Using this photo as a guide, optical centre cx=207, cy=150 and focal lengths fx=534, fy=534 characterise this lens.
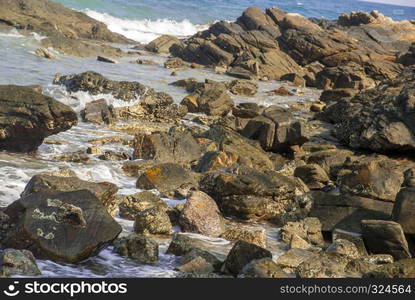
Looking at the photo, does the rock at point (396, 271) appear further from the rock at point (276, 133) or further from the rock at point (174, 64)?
the rock at point (174, 64)

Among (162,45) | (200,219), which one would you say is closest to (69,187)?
(200,219)

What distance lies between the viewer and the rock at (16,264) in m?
6.10

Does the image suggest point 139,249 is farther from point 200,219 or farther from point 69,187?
point 69,187

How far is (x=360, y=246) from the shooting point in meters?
9.33

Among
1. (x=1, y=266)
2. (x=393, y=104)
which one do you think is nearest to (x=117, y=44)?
(x=393, y=104)

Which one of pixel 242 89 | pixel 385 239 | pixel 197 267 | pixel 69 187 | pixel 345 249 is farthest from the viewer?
pixel 242 89

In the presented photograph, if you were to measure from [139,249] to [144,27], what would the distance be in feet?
202

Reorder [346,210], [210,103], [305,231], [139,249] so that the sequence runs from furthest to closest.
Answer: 1. [210,103]
2. [346,210]
3. [305,231]
4. [139,249]

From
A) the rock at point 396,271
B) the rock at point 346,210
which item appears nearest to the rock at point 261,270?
the rock at point 396,271

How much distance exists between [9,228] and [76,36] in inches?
1598

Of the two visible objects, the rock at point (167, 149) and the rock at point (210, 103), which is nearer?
the rock at point (167, 149)

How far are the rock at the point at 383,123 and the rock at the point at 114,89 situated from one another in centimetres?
721

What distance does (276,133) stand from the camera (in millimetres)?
17734

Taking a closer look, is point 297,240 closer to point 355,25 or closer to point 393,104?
point 393,104
